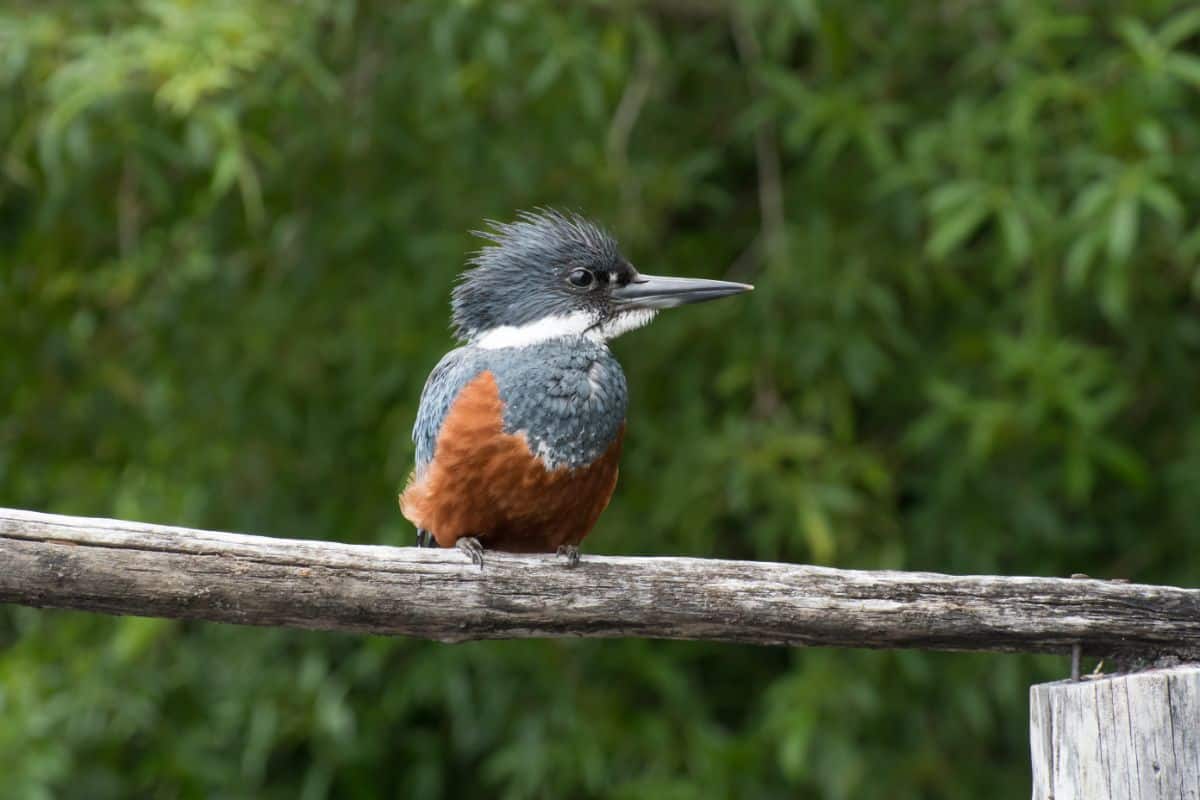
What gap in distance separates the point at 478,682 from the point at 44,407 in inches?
69.3

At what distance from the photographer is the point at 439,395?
333cm

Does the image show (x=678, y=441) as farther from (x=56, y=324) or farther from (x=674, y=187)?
(x=56, y=324)

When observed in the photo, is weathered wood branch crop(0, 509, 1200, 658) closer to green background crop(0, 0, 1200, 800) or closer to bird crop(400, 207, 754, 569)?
bird crop(400, 207, 754, 569)

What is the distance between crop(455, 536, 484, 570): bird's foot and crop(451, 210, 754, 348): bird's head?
1.95 feet

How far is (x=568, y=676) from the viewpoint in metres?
4.66

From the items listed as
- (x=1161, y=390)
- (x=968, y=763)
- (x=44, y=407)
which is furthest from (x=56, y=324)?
(x=1161, y=390)

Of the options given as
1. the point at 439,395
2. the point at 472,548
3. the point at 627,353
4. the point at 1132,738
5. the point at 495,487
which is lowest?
the point at 1132,738

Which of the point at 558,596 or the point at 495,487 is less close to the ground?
the point at 495,487

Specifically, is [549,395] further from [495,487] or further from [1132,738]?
[1132,738]

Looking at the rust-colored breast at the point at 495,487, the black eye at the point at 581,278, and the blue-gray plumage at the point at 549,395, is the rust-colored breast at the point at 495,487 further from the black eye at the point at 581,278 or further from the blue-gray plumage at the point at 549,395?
the black eye at the point at 581,278

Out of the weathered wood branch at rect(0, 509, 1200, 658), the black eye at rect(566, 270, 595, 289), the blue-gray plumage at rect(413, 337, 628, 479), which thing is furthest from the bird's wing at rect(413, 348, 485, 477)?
the weathered wood branch at rect(0, 509, 1200, 658)

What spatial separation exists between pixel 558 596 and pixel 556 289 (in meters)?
1.18

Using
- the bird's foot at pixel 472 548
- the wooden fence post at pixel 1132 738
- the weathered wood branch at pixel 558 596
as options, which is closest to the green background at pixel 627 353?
the bird's foot at pixel 472 548

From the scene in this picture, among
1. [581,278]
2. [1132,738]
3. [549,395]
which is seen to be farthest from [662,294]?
[1132,738]
